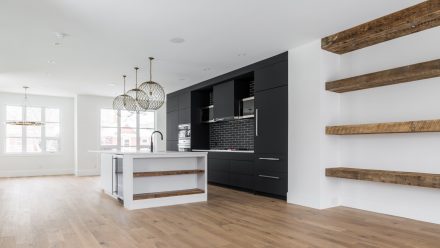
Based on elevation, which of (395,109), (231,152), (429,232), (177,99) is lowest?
(429,232)

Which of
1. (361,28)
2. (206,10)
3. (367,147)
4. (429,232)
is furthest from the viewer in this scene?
(367,147)

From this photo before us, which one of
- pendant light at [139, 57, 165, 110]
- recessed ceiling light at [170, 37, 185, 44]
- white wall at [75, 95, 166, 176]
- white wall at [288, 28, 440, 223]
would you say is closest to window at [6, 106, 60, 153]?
white wall at [75, 95, 166, 176]

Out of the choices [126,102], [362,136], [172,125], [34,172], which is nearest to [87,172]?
[34,172]

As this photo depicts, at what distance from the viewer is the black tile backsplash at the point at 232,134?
265 inches

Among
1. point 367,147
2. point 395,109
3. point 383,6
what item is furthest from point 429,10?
point 367,147

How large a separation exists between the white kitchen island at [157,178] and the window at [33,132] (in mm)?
5734

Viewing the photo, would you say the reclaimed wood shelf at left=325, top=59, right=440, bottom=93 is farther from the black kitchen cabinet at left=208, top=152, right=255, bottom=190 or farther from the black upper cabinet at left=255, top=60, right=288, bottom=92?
the black kitchen cabinet at left=208, top=152, right=255, bottom=190

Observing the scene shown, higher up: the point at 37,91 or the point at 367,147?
the point at 37,91

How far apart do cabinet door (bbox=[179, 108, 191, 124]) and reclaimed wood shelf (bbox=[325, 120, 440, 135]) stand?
4.35 metres

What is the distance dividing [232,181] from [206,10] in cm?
390

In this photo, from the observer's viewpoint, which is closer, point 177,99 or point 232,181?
point 232,181

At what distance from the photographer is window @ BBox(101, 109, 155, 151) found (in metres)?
10.6

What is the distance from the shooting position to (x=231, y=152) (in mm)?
6637

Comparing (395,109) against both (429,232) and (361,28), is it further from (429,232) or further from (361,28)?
(429,232)
